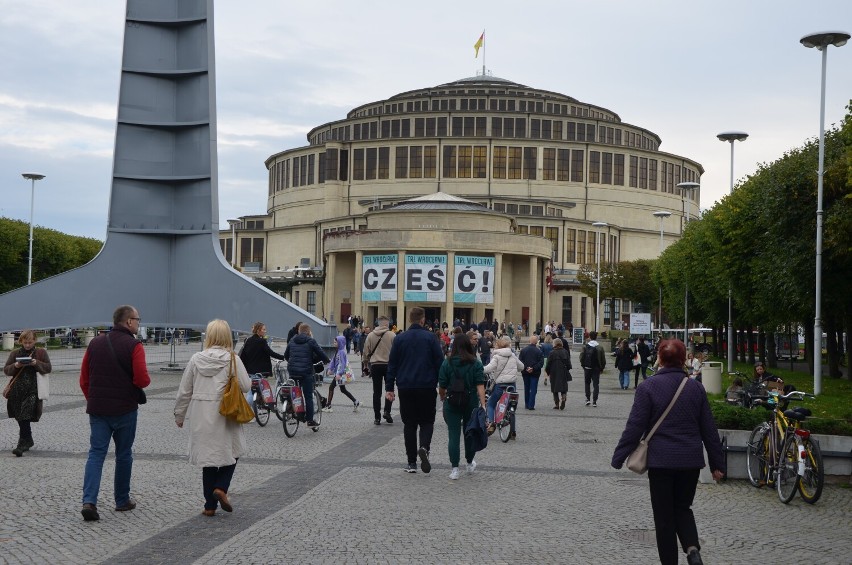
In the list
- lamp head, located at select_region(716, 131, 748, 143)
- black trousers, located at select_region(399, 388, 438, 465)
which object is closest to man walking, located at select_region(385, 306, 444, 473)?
black trousers, located at select_region(399, 388, 438, 465)

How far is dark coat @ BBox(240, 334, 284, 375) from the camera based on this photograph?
16.0m

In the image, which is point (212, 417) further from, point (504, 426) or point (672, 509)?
point (504, 426)

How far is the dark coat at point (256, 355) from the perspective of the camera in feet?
52.6

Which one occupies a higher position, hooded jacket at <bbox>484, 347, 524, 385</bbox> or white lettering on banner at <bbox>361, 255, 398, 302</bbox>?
white lettering on banner at <bbox>361, 255, 398, 302</bbox>

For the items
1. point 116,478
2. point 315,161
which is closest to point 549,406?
point 116,478

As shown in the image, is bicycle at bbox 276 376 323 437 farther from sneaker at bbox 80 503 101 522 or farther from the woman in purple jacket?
the woman in purple jacket

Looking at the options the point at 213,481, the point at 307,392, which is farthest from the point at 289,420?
the point at 213,481

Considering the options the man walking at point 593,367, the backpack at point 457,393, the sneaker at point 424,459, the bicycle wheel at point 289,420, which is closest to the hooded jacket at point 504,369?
the bicycle wheel at point 289,420

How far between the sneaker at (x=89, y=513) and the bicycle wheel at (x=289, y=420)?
6.18 meters

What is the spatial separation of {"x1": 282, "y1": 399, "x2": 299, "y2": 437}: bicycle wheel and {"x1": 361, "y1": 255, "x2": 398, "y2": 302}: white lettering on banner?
4891 cm

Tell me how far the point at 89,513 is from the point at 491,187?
81458mm

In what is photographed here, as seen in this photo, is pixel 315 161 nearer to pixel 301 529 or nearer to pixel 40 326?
pixel 40 326

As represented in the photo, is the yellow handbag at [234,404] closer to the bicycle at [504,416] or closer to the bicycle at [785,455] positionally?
the bicycle at [785,455]

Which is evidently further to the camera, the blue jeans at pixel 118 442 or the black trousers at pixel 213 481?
the blue jeans at pixel 118 442
